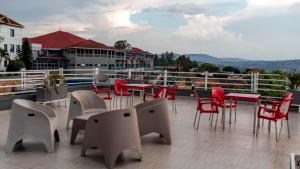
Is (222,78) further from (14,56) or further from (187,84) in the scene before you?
(14,56)

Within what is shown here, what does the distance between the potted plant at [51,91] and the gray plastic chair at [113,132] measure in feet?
16.0

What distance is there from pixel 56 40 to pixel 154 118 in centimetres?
4726

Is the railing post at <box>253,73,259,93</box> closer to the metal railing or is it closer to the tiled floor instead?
the metal railing

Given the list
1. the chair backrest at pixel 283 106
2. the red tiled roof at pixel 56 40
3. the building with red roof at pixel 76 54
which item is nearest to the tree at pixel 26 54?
the building with red roof at pixel 76 54

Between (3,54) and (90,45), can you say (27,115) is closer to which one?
(3,54)

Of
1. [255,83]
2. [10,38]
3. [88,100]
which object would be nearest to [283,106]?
[88,100]

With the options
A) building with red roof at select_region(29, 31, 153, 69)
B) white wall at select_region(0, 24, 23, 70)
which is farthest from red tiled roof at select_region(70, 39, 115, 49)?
white wall at select_region(0, 24, 23, 70)

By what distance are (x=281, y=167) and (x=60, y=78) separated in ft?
22.4

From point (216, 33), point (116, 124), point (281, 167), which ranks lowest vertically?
point (281, 167)

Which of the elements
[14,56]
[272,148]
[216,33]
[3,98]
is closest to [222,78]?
[216,33]

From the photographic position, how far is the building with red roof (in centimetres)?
4316

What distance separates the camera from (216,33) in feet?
44.1

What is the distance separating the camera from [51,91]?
28.5ft

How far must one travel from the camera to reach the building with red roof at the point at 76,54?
43.2 m
